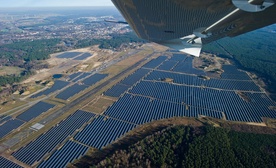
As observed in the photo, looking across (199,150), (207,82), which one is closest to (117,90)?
(207,82)

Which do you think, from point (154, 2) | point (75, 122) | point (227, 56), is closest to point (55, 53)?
point (75, 122)

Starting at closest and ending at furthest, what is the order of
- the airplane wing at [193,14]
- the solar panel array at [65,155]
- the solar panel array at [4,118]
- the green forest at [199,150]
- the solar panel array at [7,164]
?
the airplane wing at [193,14] → the green forest at [199,150] → the solar panel array at [65,155] → the solar panel array at [7,164] → the solar panel array at [4,118]

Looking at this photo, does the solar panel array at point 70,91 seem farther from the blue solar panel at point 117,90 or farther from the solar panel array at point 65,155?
the solar panel array at point 65,155

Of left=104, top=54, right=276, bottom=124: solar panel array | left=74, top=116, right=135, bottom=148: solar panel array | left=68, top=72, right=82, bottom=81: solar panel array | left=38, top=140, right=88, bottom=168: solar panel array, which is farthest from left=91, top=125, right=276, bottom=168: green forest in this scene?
left=68, top=72, right=82, bottom=81: solar panel array

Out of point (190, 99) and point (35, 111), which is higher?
point (190, 99)

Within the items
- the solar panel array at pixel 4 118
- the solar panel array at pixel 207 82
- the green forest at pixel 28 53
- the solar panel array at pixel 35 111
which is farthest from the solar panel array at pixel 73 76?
the solar panel array at pixel 207 82

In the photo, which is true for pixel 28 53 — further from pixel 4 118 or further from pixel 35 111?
pixel 35 111
